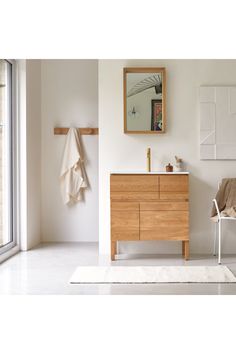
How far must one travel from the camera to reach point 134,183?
14.7ft

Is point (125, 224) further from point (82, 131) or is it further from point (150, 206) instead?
point (82, 131)

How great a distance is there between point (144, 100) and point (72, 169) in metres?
1.48

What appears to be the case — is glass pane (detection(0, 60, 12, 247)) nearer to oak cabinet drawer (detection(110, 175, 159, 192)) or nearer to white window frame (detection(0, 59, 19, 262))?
white window frame (detection(0, 59, 19, 262))

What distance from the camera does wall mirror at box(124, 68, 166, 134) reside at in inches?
190

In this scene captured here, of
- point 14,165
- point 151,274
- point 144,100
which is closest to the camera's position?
point 151,274

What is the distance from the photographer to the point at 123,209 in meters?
4.50

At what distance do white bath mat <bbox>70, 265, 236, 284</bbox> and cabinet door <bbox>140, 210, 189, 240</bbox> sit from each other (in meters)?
0.44

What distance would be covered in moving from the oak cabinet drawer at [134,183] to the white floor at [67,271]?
713 mm

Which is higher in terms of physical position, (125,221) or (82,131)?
(82,131)

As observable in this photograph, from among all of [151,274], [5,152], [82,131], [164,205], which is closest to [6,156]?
[5,152]

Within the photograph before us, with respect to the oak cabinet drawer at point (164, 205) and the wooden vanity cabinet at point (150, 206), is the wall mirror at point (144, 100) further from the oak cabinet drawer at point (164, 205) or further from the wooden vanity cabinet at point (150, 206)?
the oak cabinet drawer at point (164, 205)

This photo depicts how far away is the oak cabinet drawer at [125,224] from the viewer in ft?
14.8
